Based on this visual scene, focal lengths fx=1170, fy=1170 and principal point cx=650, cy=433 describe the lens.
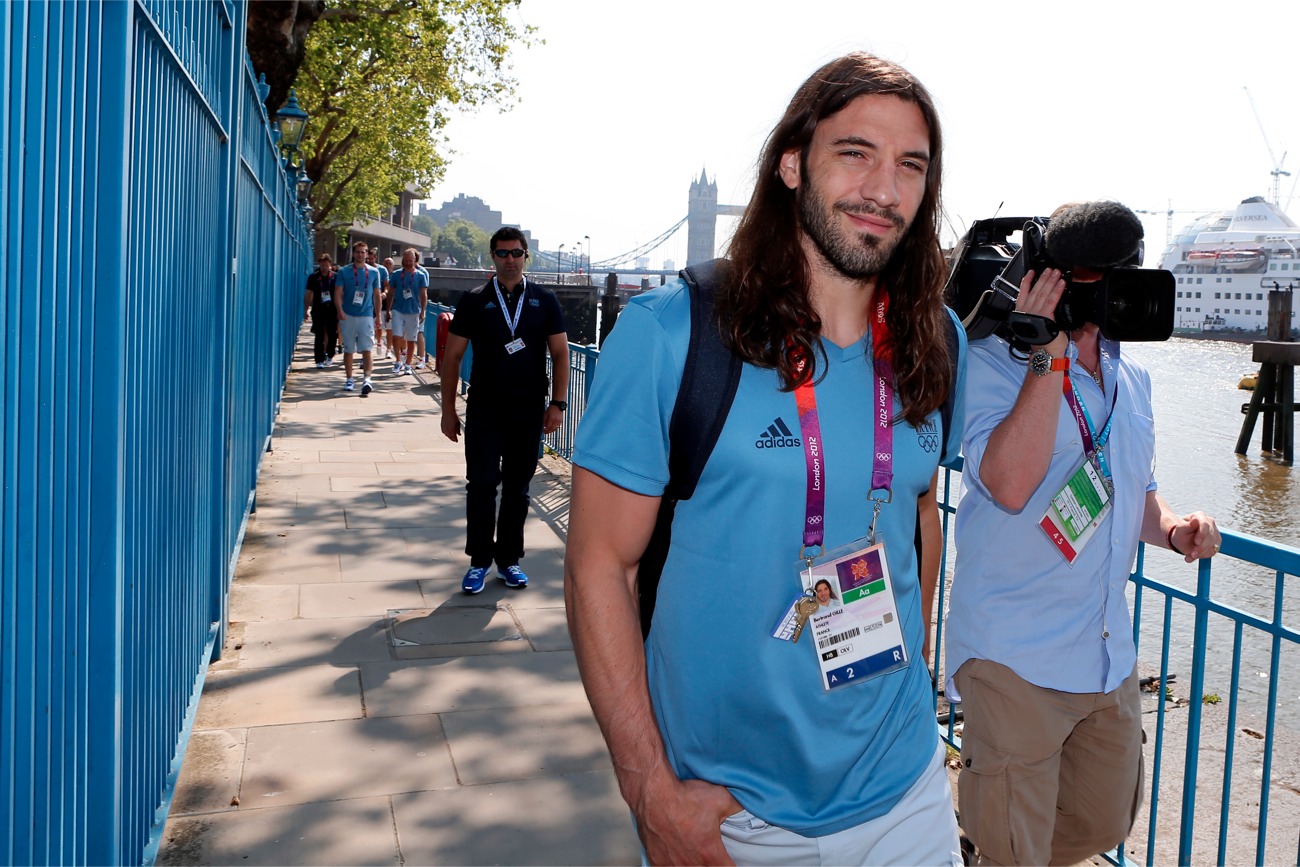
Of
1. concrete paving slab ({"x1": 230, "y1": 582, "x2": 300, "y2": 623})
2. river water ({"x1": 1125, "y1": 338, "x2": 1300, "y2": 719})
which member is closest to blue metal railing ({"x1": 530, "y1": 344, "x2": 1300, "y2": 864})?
river water ({"x1": 1125, "y1": 338, "x2": 1300, "y2": 719})

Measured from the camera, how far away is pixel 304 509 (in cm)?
827

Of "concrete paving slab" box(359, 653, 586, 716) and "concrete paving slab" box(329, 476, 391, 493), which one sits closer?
"concrete paving slab" box(359, 653, 586, 716)

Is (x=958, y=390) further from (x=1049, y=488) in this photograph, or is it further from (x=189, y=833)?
(x=189, y=833)

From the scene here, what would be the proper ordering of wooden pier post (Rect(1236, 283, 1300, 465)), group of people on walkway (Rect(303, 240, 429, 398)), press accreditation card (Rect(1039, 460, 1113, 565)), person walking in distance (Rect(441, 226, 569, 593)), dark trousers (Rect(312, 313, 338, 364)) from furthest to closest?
1. wooden pier post (Rect(1236, 283, 1300, 465))
2. dark trousers (Rect(312, 313, 338, 364))
3. group of people on walkway (Rect(303, 240, 429, 398))
4. person walking in distance (Rect(441, 226, 569, 593))
5. press accreditation card (Rect(1039, 460, 1113, 565))

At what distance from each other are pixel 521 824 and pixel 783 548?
88.2 inches

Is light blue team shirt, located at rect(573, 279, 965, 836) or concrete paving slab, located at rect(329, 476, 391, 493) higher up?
light blue team shirt, located at rect(573, 279, 965, 836)

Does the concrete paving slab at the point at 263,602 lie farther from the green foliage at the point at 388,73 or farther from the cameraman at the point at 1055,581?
the green foliage at the point at 388,73

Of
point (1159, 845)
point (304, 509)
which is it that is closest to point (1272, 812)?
point (1159, 845)

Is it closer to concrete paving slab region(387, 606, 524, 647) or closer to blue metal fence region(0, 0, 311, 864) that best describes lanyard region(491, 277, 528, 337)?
concrete paving slab region(387, 606, 524, 647)

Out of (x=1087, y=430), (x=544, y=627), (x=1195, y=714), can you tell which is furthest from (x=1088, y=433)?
(x=544, y=627)

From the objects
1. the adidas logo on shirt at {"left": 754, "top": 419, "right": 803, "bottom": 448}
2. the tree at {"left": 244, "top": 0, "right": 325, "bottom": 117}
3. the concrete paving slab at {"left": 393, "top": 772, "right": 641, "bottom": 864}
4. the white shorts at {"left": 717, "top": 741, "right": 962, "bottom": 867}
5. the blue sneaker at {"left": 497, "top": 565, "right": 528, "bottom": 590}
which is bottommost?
the concrete paving slab at {"left": 393, "top": 772, "right": 641, "bottom": 864}

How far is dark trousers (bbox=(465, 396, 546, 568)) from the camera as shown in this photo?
633 centimetres

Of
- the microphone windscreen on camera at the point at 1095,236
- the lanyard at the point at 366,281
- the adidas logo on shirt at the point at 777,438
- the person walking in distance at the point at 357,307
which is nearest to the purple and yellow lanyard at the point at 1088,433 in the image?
the microphone windscreen on camera at the point at 1095,236

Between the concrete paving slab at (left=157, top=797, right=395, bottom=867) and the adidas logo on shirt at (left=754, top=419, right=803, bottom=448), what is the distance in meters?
2.22
